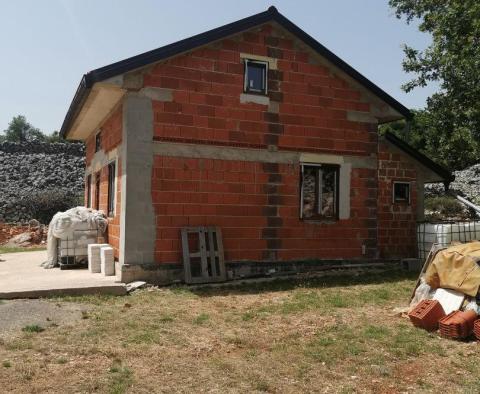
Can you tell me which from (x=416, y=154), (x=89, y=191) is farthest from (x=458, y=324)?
(x=89, y=191)

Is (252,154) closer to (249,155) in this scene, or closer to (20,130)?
(249,155)

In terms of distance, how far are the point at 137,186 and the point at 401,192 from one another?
6.81 meters

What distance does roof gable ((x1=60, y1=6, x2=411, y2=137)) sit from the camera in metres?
8.89

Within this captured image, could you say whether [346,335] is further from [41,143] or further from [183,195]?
[41,143]

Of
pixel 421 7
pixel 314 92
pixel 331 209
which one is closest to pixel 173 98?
pixel 314 92

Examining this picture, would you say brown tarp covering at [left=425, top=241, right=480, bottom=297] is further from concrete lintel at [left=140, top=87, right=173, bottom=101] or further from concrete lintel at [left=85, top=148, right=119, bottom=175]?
concrete lintel at [left=85, top=148, right=119, bottom=175]

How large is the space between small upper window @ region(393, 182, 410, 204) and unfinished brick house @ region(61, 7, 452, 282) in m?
0.03

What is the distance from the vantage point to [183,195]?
31.4 feet

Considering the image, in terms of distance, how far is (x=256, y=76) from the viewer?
10461 mm

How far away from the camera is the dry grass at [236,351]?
444 centimetres

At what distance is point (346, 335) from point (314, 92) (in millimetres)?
6471

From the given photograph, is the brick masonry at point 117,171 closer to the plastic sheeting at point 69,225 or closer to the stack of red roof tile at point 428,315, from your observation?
the plastic sheeting at point 69,225

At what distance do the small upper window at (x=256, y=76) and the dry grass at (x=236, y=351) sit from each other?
4822 millimetres

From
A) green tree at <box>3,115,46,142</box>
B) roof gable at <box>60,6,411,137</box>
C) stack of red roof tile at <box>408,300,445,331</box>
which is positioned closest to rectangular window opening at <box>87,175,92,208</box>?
roof gable at <box>60,6,411,137</box>
